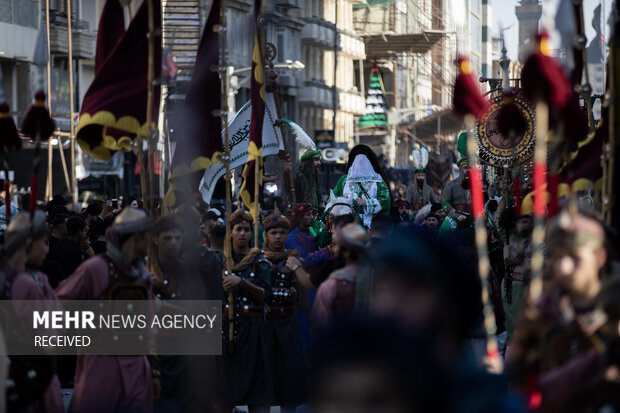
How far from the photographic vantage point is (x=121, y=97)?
909 cm

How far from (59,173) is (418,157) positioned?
1027 cm

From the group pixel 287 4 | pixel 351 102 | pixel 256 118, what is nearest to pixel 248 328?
pixel 256 118

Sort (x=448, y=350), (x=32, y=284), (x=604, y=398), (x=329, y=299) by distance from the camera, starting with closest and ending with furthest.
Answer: (x=448, y=350)
(x=604, y=398)
(x=32, y=284)
(x=329, y=299)

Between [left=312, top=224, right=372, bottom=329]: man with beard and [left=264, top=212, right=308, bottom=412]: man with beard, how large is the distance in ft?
8.15

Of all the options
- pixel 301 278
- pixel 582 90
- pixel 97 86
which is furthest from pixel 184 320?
pixel 582 90

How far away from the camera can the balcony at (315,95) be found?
2398 inches

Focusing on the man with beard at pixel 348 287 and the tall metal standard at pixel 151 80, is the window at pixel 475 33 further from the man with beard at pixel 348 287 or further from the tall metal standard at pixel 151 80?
the man with beard at pixel 348 287

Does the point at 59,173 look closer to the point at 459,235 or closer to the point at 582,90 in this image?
the point at 459,235

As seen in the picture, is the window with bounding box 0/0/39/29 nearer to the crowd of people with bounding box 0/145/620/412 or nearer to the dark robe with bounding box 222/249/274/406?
the crowd of people with bounding box 0/145/620/412

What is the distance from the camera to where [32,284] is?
694 centimetres

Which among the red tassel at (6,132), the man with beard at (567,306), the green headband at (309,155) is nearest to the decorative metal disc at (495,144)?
the green headband at (309,155)

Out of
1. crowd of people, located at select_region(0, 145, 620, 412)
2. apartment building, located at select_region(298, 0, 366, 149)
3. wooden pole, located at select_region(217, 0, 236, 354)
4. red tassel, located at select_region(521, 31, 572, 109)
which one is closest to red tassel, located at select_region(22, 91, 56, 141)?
crowd of people, located at select_region(0, 145, 620, 412)

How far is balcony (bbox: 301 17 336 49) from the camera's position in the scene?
6044 cm

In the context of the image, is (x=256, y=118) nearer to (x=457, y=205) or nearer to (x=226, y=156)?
(x=226, y=156)
